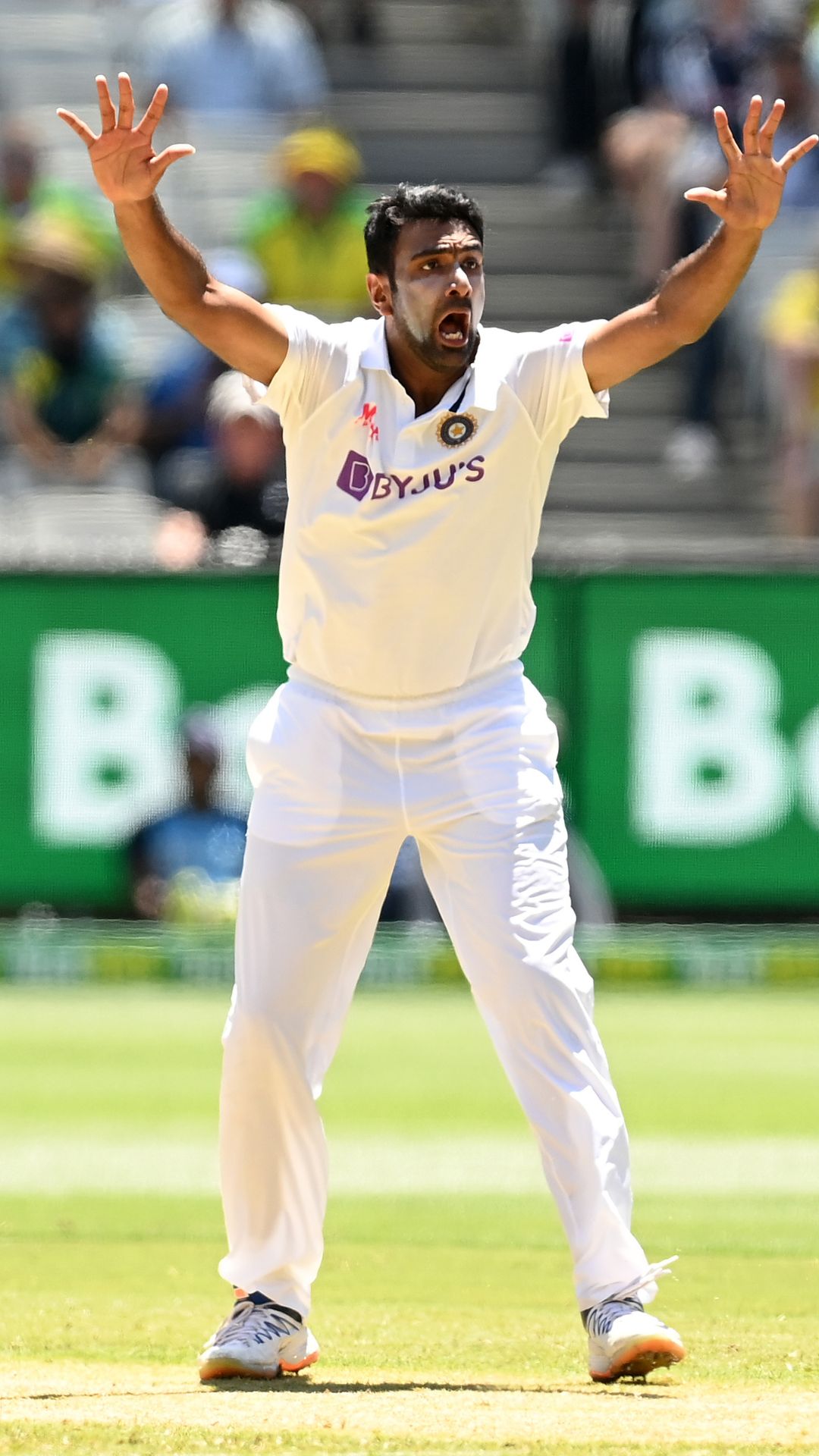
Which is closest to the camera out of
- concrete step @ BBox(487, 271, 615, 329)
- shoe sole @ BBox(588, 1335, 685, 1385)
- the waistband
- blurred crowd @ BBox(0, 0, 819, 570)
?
shoe sole @ BBox(588, 1335, 685, 1385)

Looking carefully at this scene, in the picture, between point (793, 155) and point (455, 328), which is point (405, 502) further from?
point (793, 155)

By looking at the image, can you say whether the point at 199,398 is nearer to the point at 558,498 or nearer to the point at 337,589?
the point at 558,498

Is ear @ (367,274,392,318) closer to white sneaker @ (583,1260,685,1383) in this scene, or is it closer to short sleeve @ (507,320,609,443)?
short sleeve @ (507,320,609,443)

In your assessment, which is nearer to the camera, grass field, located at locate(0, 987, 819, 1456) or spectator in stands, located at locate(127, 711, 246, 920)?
grass field, located at locate(0, 987, 819, 1456)

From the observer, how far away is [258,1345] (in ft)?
17.4

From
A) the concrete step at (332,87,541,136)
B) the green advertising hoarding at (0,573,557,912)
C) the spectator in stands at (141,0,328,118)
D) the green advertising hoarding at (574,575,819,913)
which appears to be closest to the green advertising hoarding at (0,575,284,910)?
the green advertising hoarding at (0,573,557,912)

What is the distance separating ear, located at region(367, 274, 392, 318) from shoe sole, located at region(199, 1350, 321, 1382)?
2021mm

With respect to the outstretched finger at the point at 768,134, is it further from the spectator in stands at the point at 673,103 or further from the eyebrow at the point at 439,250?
the spectator in stands at the point at 673,103

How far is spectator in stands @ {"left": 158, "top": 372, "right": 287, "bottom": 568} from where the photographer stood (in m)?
14.0

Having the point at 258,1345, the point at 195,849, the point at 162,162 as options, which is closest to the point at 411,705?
the point at 162,162

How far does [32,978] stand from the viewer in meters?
13.3

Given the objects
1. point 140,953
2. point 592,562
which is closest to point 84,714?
point 140,953

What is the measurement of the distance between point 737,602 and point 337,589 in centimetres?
866

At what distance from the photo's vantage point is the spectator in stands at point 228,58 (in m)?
18.3
